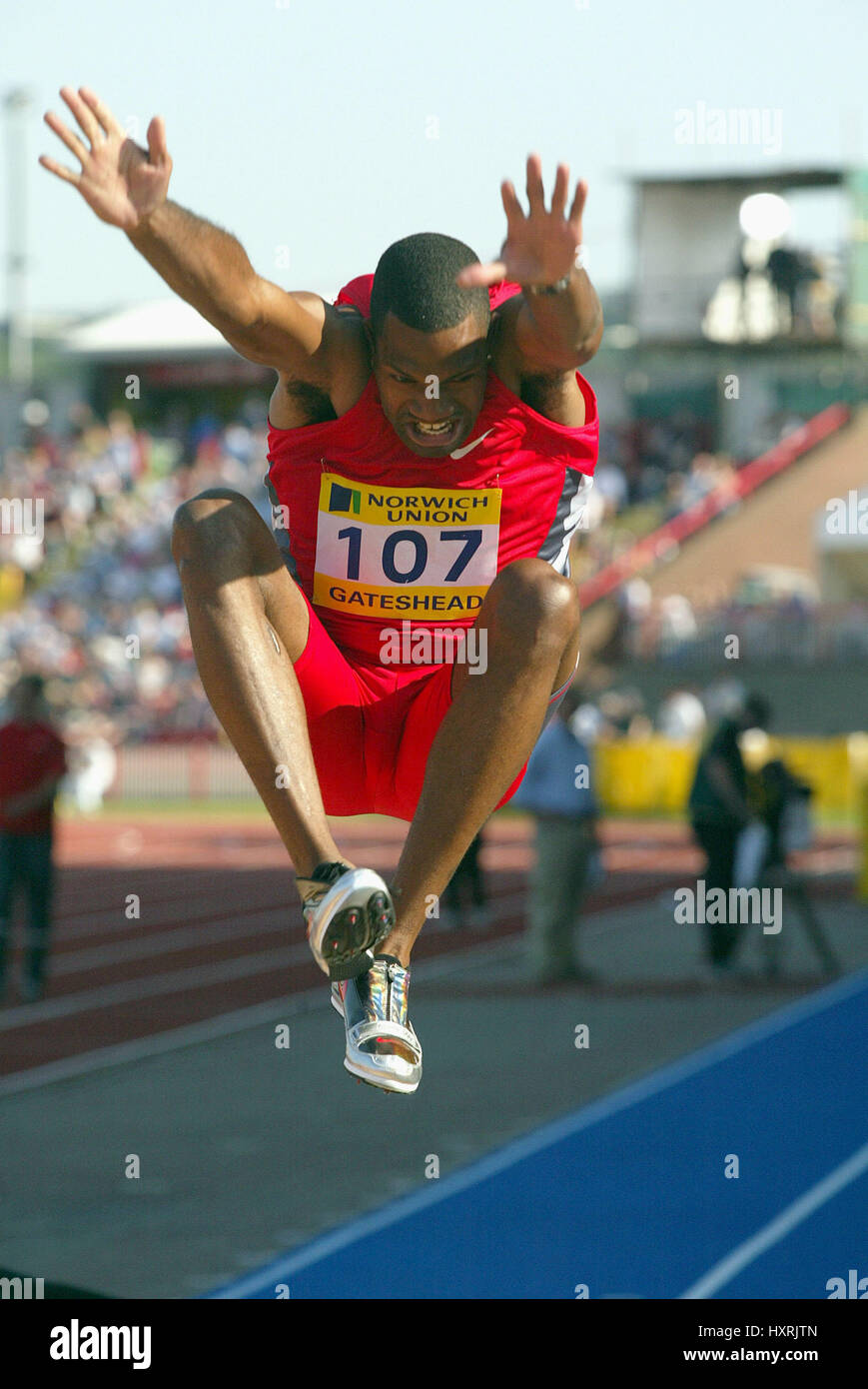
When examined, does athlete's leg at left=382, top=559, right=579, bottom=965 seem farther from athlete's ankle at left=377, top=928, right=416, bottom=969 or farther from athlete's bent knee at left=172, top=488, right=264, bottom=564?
athlete's bent knee at left=172, top=488, right=264, bottom=564

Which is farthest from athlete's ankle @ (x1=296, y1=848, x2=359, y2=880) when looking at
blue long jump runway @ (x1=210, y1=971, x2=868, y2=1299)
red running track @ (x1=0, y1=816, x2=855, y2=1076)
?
red running track @ (x1=0, y1=816, x2=855, y2=1076)

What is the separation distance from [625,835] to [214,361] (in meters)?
15.5

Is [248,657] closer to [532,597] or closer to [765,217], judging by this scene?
[532,597]

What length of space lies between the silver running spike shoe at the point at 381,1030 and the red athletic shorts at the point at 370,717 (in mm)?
486

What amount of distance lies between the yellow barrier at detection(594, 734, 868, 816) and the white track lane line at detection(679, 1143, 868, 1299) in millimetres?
14042

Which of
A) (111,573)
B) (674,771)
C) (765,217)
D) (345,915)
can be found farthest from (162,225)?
(765,217)

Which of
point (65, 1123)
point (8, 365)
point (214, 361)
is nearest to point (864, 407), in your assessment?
point (214, 361)

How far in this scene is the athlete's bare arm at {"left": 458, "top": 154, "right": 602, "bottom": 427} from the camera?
3283 mm

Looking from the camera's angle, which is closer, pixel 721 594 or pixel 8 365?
pixel 721 594

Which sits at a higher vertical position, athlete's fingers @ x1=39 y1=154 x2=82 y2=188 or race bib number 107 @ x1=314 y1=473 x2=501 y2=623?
athlete's fingers @ x1=39 y1=154 x2=82 y2=188

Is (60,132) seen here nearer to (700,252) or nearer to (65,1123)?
(65,1123)

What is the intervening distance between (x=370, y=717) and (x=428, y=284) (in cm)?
97
